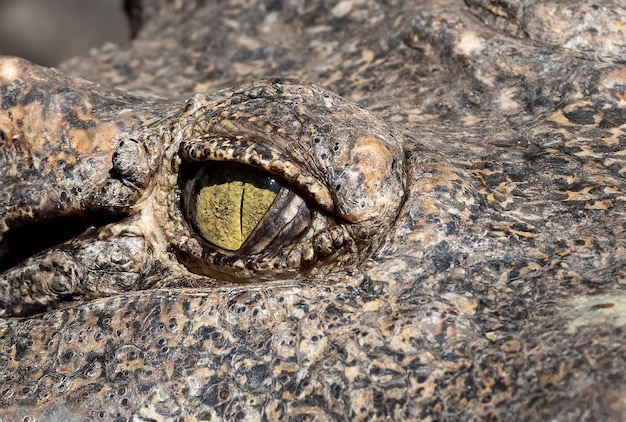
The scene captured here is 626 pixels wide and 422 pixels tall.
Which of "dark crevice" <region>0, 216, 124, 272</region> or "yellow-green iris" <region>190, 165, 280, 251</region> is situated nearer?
"yellow-green iris" <region>190, 165, 280, 251</region>

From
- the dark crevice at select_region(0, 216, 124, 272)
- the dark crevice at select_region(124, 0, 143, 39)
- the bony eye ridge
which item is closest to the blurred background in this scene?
the dark crevice at select_region(124, 0, 143, 39)

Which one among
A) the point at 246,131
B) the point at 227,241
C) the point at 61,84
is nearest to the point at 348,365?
the point at 227,241

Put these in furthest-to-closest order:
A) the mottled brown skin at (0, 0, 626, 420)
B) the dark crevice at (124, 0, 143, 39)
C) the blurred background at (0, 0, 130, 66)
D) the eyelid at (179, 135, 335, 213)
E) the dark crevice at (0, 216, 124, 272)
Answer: the blurred background at (0, 0, 130, 66) → the dark crevice at (124, 0, 143, 39) → the dark crevice at (0, 216, 124, 272) → the eyelid at (179, 135, 335, 213) → the mottled brown skin at (0, 0, 626, 420)

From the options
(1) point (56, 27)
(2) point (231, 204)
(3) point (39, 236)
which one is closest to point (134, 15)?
(3) point (39, 236)

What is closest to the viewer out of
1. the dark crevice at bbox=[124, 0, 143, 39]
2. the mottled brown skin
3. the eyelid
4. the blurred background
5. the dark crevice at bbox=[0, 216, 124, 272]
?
the mottled brown skin

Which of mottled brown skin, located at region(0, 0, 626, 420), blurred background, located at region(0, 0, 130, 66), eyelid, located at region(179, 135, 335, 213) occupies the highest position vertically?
eyelid, located at region(179, 135, 335, 213)

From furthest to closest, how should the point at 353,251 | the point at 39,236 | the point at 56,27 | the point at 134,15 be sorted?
the point at 56,27 < the point at 134,15 < the point at 39,236 < the point at 353,251

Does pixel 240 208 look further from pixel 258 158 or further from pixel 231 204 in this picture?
pixel 258 158

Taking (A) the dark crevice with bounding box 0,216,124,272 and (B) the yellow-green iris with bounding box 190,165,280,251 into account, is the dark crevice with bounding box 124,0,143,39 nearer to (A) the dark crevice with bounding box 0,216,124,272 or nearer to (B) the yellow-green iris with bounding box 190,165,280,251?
(A) the dark crevice with bounding box 0,216,124,272
